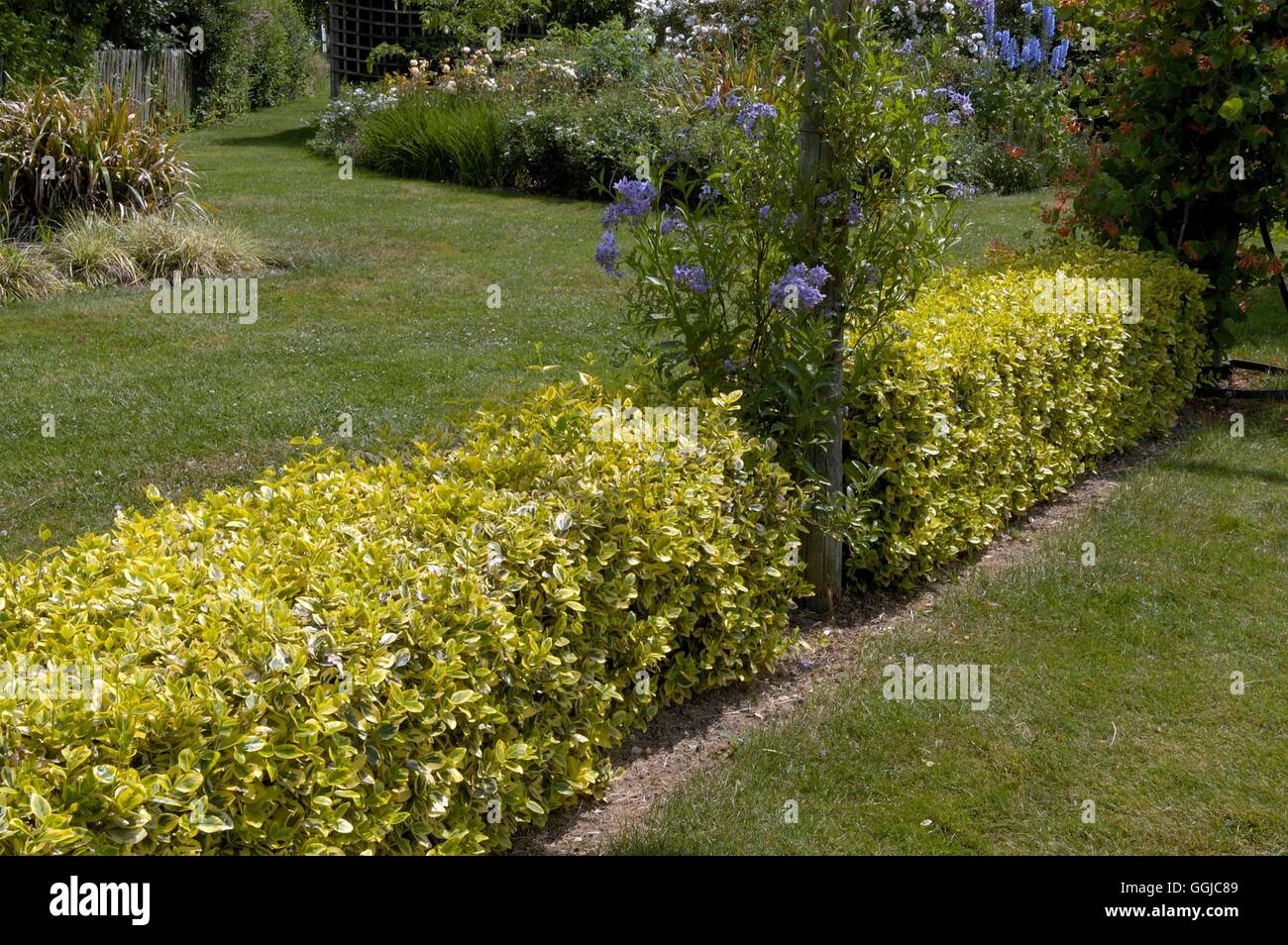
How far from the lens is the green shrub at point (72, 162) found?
9.99 m

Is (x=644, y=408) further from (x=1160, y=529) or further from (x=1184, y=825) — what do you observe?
(x=1160, y=529)

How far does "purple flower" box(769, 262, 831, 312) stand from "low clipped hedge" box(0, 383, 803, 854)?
47cm

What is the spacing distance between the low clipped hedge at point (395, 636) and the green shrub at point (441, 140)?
10.5 meters

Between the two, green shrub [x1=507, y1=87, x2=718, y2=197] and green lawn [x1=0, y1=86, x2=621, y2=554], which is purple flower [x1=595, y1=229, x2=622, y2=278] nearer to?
green lawn [x1=0, y1=86, x2=621, y2=554]

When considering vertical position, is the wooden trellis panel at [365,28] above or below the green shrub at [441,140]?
above

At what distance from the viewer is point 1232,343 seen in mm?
7914

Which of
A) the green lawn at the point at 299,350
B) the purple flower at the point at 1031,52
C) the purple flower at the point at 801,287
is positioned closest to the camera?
the purple flower at the point at 801,287

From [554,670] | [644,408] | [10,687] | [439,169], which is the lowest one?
[554,670]

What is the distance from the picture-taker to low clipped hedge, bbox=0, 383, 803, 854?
2.45 meters

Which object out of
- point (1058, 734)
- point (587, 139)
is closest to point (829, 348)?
point (1058, 734)

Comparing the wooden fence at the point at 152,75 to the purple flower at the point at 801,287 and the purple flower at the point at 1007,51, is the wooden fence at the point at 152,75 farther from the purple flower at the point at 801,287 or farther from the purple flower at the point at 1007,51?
the purple flower at the point at 801,287

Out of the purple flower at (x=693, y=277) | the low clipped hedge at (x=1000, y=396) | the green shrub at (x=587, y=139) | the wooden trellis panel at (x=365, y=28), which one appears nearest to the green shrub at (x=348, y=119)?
the green shrub at (x=587, y=139)
